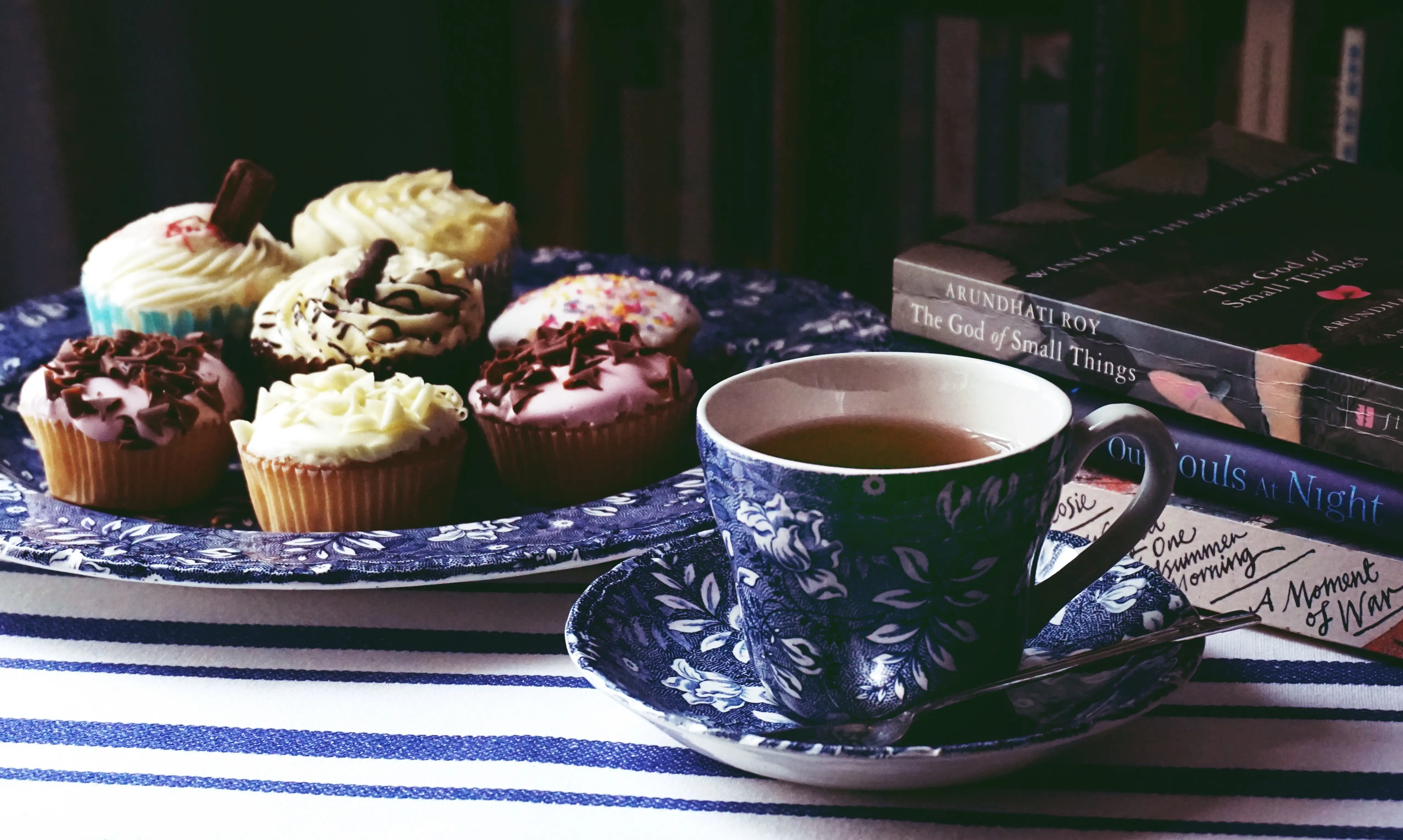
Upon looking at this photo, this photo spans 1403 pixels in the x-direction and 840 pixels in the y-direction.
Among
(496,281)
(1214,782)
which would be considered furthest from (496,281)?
(1214,782)

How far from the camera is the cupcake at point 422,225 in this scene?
1.43 m

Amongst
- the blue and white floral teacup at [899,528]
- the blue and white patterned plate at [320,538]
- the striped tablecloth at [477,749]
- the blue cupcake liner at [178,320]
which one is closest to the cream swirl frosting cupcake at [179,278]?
the blue cupcake liner at [178,320]

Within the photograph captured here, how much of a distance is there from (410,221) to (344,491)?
1.60ft

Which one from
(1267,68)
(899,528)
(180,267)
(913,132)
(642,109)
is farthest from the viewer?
(642,109)

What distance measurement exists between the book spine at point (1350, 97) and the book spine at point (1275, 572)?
0.89 m

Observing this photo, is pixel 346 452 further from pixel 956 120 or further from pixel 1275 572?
pixel 956 120

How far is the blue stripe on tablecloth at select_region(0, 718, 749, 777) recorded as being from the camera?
70 cm

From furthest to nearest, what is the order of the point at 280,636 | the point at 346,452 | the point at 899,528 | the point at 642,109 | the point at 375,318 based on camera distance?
the point at 642,109
the point at 375,318
the point at 346,452
the point at 280,636
the point at 899,528

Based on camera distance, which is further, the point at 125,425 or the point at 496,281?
the point at 496,281

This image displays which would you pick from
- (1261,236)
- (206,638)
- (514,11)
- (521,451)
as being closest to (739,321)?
(521,451)

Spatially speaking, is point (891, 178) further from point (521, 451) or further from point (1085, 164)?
point (521, 451)

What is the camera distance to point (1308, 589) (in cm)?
79

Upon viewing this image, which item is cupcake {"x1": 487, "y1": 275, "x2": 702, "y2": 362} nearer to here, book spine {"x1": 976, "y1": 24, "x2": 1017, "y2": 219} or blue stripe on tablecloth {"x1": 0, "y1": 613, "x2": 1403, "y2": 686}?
blue stripe on tablecloth {"x1": 0, "y1": 613, "x2": 1403, "y2": 686}

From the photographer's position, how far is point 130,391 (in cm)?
109
